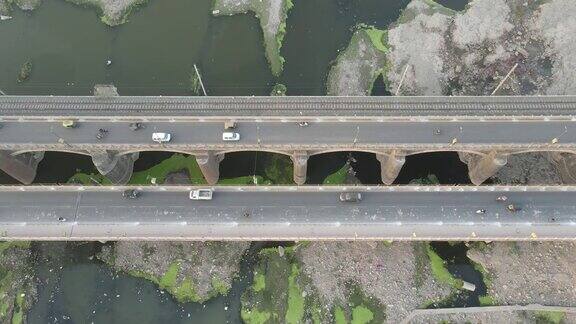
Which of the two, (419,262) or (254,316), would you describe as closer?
(254,316)

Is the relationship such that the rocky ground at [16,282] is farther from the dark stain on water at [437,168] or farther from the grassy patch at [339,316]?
the dark stain on water at [437,168]

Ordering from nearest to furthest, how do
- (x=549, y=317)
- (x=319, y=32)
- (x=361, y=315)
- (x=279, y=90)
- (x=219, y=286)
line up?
(x=549, y=317)
(x=361, y=315)
(x=219, y=286)
(x=279, y=90)
(x=319, y=32)

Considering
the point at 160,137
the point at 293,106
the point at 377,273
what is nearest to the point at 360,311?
the point at 377,273

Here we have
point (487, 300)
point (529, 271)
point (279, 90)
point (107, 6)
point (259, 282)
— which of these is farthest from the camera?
point (107, 6)

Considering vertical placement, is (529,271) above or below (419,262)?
above

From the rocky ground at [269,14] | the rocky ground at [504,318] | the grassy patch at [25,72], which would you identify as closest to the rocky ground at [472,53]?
the rocky ground at [269,14]

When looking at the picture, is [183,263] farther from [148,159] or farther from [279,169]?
[279,169]

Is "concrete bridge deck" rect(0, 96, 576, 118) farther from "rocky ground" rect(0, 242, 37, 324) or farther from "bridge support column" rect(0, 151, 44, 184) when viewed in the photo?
"rocky ground" rect(0, 242, 37, 324)
